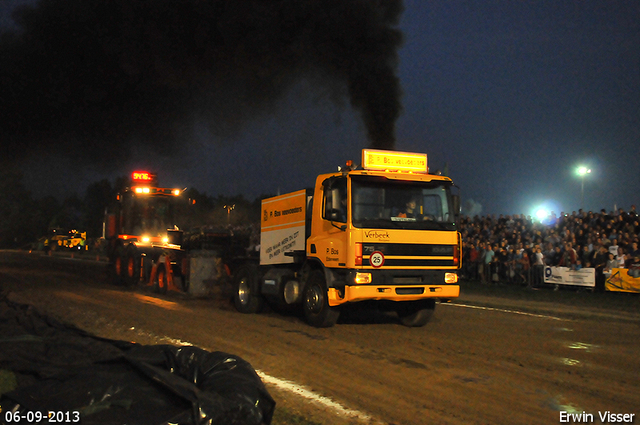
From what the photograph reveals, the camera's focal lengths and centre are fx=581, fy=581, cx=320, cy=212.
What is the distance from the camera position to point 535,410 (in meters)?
5.44

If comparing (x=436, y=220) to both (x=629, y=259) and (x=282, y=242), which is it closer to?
(x=282, y=242)

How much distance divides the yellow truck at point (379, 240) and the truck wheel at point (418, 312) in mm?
19

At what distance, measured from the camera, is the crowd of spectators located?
1769 cm

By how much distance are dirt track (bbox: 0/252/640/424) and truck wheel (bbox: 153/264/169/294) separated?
3.08 metres

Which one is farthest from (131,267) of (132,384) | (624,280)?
(132,384)

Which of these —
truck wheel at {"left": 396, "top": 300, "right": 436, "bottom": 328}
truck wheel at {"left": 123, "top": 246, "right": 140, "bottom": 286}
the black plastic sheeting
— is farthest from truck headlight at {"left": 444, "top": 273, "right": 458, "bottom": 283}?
truck wheel at {"left": 123, "top": 246, "right": 140, "bottom": 286}

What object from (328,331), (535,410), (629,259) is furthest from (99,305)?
(629,259)

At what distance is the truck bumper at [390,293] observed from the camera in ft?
32.0

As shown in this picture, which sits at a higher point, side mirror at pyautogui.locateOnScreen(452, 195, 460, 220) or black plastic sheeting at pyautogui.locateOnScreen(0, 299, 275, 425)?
side mirror at pyautogui.locateOnScreen(452, 195, 460, 220)

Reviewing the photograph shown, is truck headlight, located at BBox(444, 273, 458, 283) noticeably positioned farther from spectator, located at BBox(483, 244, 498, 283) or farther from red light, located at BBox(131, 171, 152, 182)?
red light, located at BBox(131, 171, 152, 182)

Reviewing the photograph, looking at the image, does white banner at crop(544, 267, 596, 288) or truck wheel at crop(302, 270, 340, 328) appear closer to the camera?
truck wheel at crop(302, 270, 340, 328)

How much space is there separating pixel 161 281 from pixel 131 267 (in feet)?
8.72

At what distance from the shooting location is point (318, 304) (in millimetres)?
10484

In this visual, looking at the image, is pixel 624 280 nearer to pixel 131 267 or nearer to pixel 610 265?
pixel 610 265
